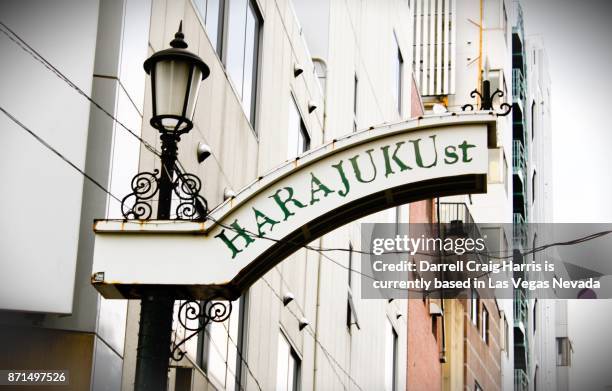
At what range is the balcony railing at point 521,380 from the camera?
57.7 meters

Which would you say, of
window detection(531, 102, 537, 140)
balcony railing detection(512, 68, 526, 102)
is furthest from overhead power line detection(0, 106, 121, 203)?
window detection(531, 102, 537, 140)

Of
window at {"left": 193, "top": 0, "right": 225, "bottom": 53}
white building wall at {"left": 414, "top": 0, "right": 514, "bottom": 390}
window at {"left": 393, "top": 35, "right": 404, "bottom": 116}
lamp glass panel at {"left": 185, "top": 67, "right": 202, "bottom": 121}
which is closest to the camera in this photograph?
lamp glass panel at {"left": 185, "top": 67, "right": 202, "bottom": 121}

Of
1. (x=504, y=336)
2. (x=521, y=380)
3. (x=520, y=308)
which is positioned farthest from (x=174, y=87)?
(x=520, y=308)

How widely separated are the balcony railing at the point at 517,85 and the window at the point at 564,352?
37552 mm

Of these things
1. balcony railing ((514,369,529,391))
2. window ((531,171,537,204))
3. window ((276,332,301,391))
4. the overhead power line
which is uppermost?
window ((531,171,537,204))

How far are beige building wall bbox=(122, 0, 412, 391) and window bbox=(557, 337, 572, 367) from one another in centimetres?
6375

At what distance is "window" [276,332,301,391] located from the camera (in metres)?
18.5

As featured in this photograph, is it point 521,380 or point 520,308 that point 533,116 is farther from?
point 521,380

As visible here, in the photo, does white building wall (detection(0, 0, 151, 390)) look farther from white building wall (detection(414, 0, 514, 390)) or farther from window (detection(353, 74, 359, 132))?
white building wall (detection(414, 0, 514, 390))

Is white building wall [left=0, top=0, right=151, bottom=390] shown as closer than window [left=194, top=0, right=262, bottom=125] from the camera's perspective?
Yes

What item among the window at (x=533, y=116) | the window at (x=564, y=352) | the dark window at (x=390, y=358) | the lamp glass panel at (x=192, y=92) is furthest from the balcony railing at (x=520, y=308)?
the lamp glass panel at (x=192, y=92)

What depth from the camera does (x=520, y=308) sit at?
198 ft

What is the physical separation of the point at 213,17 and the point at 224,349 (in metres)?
3.97

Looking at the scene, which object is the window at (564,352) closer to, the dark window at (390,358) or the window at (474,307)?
the window at (474,307)
